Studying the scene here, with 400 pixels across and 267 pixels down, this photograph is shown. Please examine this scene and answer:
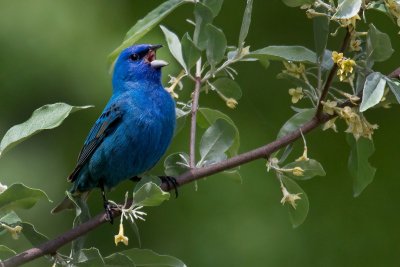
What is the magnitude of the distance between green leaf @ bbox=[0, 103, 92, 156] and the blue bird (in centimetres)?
71

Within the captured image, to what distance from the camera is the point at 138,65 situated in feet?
9.71

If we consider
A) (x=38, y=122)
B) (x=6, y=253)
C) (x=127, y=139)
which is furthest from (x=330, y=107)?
(x=127, y=139)

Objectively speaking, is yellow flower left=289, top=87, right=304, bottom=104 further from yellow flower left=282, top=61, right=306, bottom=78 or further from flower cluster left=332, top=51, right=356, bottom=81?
flower cluster left=332, top=51, right=356, bottom=81

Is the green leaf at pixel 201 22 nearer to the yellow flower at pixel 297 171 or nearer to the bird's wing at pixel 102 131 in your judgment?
the yellow flower at pixel 297 171

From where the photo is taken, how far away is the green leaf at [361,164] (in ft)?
6.94

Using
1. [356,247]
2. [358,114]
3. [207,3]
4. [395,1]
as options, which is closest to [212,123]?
[207,3]

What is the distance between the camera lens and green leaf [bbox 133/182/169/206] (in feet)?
6.07

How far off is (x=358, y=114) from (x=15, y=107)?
2333 mm

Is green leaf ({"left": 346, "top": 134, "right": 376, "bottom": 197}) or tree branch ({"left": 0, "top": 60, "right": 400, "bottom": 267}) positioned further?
green leaf ({"left": 346, "top": 134, "right": 376, "bottom": 197})

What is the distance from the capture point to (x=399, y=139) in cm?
395

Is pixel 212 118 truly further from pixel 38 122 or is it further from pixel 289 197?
pixel 38 122

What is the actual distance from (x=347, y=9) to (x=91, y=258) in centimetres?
74

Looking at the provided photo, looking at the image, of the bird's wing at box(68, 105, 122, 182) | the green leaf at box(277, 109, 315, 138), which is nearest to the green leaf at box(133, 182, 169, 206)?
the green leaf at box(277, 109, 315, 138)

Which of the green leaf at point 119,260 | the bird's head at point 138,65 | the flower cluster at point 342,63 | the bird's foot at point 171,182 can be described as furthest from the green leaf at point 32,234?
the bird's head at point 138,65
